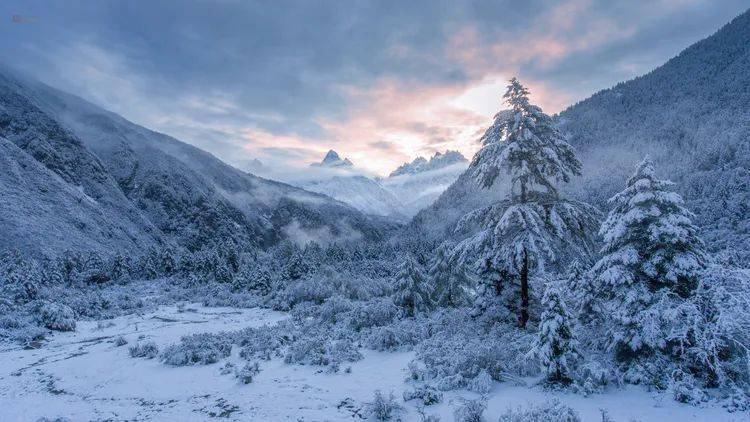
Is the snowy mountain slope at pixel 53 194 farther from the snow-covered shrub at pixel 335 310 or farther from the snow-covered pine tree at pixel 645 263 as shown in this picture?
the snow-covered pine tree at pixel 645 263

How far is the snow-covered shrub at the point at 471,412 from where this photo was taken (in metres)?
8.02

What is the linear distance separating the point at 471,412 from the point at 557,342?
2956 millimetres

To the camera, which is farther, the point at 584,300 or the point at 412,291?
the point at 412,291

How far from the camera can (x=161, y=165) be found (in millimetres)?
164250

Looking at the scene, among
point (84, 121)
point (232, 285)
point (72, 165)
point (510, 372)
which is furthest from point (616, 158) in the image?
point (84, 121)

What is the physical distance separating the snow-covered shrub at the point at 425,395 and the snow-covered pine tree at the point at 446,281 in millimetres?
14287

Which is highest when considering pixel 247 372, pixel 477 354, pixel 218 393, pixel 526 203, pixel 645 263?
pixel 526 203

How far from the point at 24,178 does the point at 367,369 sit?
100 metres

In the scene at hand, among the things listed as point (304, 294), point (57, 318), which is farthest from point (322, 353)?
point (304, 294)

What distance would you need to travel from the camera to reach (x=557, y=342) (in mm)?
9430

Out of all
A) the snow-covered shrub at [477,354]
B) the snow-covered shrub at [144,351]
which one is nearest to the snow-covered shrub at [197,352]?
the snow-covered shrub at [144,351]

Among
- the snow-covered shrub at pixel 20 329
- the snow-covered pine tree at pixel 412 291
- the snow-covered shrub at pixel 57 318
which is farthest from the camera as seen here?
the snow-covered pine tree at pixel 412 291

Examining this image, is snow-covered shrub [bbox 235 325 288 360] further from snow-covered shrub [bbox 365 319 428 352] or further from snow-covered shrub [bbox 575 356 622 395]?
snow-covered shrub [bbox 575 356 622 395]

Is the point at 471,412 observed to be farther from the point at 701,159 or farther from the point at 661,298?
the point at 701,159
